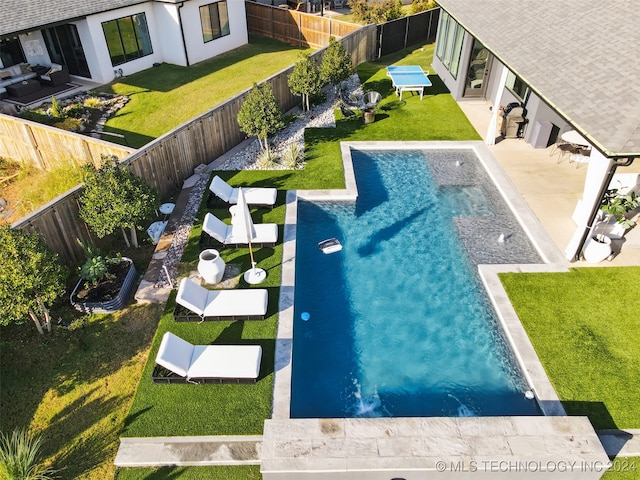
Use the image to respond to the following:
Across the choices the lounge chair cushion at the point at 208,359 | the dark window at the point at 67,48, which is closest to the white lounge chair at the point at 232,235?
the lounge chair cushion at the point at 208,359

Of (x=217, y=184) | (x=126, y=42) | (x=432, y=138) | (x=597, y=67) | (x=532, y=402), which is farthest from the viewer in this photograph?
(x=126, y=42)

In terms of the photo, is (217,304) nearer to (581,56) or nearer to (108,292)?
(108,292)

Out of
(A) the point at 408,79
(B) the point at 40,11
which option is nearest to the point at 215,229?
(A) the point at 408,79

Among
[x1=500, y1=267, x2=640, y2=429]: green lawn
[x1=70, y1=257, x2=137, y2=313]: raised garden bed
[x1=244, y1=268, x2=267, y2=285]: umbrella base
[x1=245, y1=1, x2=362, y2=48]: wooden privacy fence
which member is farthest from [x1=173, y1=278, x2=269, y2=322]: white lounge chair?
[x1=245, y1=1, x2=362, y2=48]: wooden privacy fence

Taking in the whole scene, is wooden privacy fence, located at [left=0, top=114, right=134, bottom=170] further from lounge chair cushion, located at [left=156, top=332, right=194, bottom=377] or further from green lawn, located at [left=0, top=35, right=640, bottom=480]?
lounge chair cushion, located at [left=156, top=332, right=194, bottom=377]

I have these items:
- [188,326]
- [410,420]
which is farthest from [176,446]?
[410,420]

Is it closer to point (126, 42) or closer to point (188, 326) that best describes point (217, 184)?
point (188, 326)

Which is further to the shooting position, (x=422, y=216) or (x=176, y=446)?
(x=422, y=216)

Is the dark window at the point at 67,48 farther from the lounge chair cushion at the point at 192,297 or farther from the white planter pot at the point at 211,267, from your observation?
the lounge chair cushion at the point at 192,297
